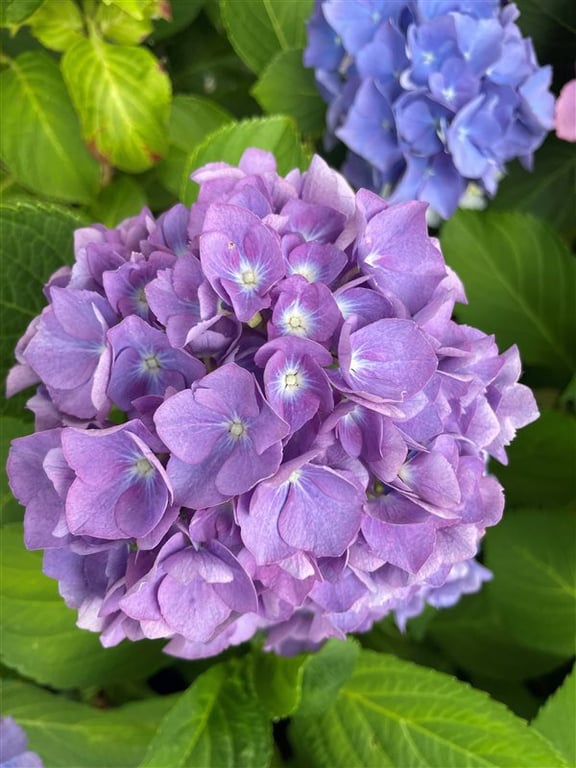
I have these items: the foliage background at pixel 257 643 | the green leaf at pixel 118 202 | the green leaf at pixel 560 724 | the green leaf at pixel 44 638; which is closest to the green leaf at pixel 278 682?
the foliage background at pixel 257 643

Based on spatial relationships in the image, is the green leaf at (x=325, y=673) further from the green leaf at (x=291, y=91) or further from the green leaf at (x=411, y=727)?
the green leaf at (x=291, y=91)

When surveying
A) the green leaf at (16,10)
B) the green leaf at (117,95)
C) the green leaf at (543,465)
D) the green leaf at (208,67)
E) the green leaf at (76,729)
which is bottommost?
the green leaf at (76,729)

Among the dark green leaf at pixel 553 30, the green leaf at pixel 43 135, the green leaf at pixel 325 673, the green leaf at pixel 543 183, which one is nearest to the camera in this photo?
the green leaf at pixel 325 673

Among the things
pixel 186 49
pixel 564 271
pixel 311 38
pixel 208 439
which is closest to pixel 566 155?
pixel 564 271

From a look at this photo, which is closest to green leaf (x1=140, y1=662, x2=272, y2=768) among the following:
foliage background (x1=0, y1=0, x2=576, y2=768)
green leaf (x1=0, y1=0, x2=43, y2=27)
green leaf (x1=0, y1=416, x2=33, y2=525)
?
foliage background (x1=0, y1=0, x2=576, y2=768)

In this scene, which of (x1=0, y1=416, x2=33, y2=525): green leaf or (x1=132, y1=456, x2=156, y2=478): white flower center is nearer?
(x1=132, y1=456, x2=156, y2=478): white flower center

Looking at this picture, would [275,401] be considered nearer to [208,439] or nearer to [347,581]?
[208,439]

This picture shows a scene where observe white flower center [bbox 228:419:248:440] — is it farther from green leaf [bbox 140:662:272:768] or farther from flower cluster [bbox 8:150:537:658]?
green leaf [bbox 140:662:272:768]
